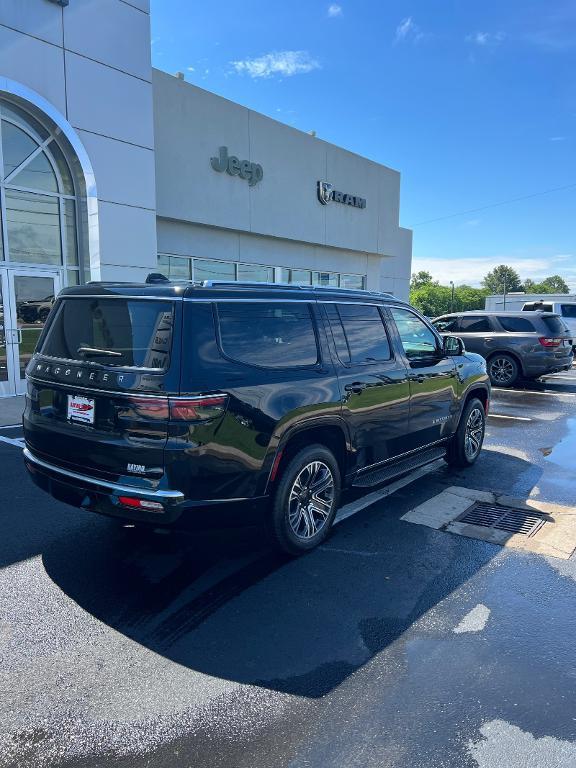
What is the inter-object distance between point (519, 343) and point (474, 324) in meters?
1.37

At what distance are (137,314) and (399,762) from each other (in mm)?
2688

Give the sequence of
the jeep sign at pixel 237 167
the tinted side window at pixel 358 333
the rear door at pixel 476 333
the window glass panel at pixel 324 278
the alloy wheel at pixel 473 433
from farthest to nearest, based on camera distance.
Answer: the window glass panel at pixel 324 278 → the jeep sign at pixel 237 167 → the rear door at pixel 476 333 → the alloy wheel at pixel 473 433 → the tinted side window at pixel 358 333

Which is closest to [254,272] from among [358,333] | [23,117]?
[23,117]

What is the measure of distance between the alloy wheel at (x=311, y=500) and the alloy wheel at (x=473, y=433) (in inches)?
103

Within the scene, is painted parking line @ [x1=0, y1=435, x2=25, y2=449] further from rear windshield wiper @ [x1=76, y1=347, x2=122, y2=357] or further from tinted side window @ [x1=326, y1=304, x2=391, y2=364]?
tinted side window @ [x1=326, y1=304, x2=391, y2=364]

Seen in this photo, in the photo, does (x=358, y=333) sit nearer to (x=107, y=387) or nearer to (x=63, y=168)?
(x=107, y=387)

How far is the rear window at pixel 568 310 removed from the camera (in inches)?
835

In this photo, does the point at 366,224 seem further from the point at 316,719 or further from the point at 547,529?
the point at 316,719

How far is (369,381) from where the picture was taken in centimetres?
458

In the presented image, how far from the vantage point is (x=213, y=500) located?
11.1 feet

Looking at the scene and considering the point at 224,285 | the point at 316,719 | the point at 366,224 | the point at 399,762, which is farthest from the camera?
the point at 366,224

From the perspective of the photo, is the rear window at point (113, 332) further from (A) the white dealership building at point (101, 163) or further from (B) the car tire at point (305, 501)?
(A) the white dealership building at point (101, 163)

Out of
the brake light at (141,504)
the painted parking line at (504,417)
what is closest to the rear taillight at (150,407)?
the brake light at (141,504)

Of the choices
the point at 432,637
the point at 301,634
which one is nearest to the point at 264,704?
the point at 301,634
